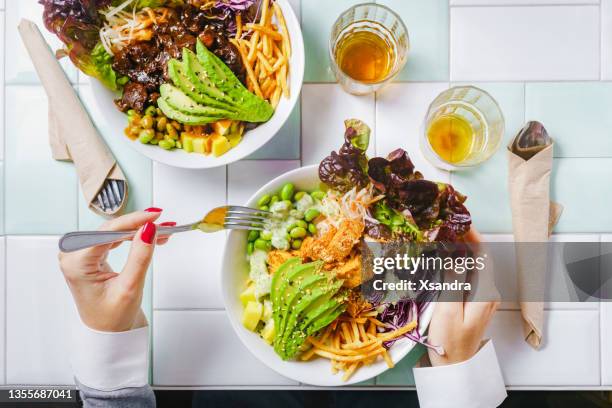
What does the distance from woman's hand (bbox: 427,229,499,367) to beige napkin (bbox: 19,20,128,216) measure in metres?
0.86

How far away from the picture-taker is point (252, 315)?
3.54ft

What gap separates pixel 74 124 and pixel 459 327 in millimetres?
1103

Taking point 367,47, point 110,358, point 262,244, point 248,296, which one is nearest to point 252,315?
point 248,296

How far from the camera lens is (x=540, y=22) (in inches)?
48.5

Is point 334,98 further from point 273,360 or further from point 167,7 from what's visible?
point 273,360

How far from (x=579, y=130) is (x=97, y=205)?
1311 millimetres

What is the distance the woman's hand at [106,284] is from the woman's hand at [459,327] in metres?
0.70

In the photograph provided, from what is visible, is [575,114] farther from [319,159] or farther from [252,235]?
[252,235]

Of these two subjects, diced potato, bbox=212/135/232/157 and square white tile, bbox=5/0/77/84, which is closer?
diced potato, bbox=212/135/232/157

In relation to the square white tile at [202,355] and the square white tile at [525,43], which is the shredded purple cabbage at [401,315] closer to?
the square white tile at [202,355]

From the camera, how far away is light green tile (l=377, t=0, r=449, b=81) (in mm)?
1215

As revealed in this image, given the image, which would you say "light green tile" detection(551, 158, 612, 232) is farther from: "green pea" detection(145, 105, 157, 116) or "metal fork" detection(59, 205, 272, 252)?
"green pea" detection(145, 105, 157, 116)

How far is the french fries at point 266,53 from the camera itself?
3.52ft

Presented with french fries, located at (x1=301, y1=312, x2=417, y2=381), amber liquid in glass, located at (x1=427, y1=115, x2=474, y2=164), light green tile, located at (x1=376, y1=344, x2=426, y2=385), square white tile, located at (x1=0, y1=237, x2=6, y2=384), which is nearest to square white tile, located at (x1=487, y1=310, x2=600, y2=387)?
light green tile, located at (x1=376, y1=344, x2=426, y2=385)
